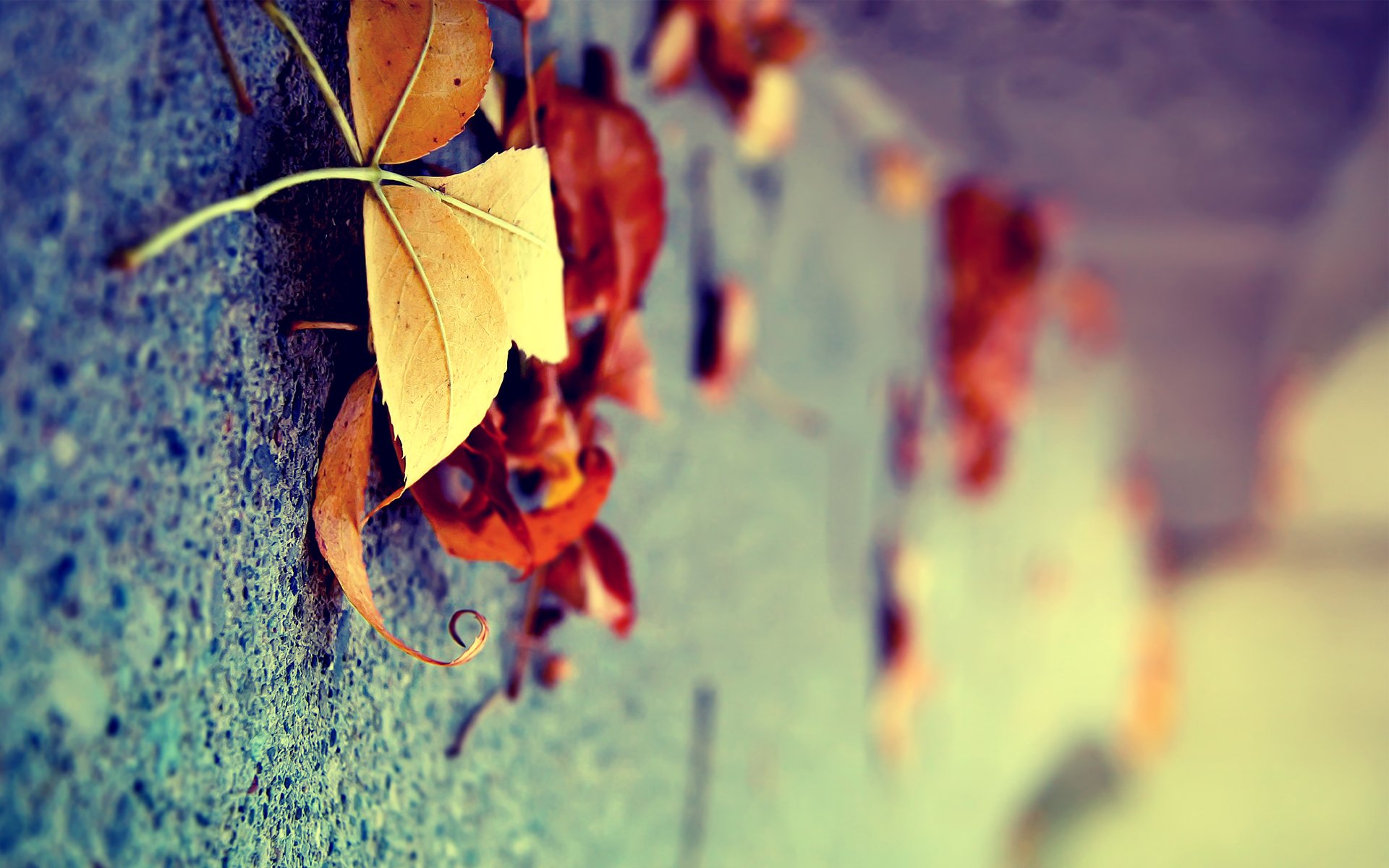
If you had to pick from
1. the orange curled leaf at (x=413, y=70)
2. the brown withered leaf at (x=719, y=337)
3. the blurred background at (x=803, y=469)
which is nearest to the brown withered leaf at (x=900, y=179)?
the blurred background at (x=803, y=469)

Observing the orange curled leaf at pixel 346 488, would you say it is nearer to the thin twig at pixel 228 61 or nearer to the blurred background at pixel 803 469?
the blurred background at pixel 803 469

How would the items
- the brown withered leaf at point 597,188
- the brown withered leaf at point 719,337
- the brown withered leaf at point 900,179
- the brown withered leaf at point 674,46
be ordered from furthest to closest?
1. the brown withered leaf at point 900,179
2. the brown withered leaf at point 719,337
3. the brown withered leaf at point 674,46
4. the brown withered leaf at point 597,188

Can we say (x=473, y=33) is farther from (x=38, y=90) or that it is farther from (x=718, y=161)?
(x=718, y=161)

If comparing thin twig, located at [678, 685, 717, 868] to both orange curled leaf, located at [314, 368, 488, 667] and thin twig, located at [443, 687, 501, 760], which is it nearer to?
thin twig, located at [443, 687, 501, 760]

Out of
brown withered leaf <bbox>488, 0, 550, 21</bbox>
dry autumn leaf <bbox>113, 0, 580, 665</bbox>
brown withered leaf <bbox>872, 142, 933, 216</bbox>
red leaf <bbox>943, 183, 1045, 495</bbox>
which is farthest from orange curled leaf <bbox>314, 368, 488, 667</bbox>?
red leaf <bbox>943, 183, 1045, 495</bbox>

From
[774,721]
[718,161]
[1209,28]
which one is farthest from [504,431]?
[1209,28]

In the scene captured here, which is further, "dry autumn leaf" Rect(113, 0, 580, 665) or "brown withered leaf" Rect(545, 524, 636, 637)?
"brown withered leaf" Rect(545, 524, 636, 637)

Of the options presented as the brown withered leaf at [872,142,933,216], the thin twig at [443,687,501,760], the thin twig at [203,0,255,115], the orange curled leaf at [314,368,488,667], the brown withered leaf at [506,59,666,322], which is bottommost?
the brown withered leaf at [872,142,933,216]
